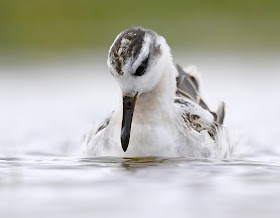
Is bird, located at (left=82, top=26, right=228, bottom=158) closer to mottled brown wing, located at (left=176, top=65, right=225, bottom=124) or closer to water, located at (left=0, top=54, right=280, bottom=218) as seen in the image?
water, located at (left=0, top=54, right=280, bottom=218)

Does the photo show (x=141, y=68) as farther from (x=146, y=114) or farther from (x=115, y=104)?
(x=115, y=104)

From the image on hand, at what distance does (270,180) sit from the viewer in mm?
7633

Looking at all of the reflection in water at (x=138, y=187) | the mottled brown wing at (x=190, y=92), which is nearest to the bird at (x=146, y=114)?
the reflection in water at (x=138, y=187)

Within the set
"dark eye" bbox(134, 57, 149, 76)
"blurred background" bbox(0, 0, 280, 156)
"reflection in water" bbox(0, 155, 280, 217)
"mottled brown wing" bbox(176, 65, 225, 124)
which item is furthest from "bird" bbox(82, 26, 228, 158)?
"blurred background" bbox(0, 0, 280, 156)

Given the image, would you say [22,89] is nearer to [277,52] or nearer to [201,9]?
[277,52]

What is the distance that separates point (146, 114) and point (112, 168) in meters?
1.11

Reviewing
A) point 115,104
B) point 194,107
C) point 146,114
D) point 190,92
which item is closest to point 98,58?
point 115,104

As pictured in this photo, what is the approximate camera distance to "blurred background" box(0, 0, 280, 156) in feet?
41.6

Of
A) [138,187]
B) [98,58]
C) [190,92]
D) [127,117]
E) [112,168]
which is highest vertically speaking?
[98,58]

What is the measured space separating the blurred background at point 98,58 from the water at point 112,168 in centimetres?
5

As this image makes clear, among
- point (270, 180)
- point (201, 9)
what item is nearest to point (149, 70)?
point (270, 180)

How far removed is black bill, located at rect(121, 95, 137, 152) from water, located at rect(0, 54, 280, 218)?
0.69 feet

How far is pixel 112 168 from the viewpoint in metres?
8.29

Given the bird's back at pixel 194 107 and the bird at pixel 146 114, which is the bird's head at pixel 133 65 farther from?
the bird's back at pixel 194 107
